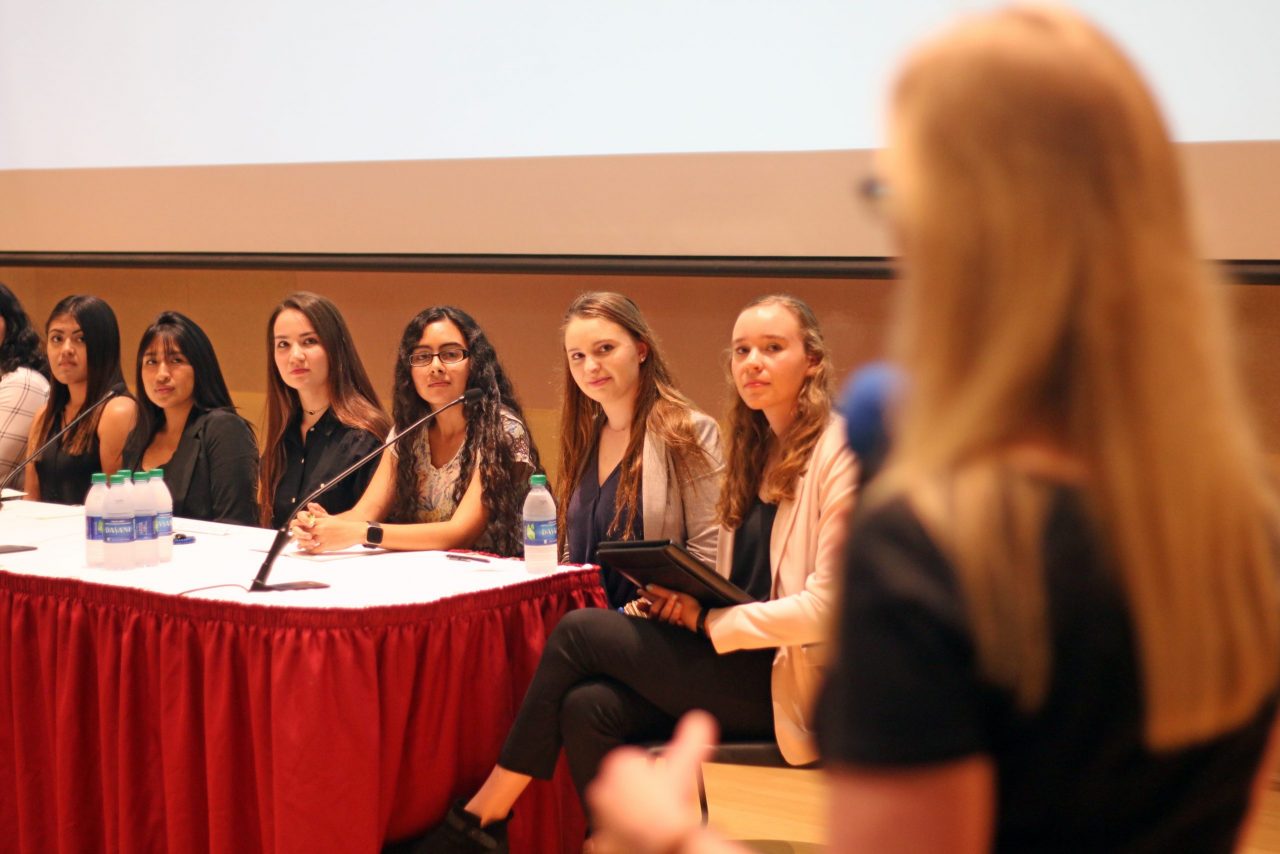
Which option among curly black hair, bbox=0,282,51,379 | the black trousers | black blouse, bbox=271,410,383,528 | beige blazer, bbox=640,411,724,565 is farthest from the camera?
curly black hair, bbox=0,282,51,379

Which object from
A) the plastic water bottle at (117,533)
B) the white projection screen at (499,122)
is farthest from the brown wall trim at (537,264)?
the plastic water bottle at (117,533)

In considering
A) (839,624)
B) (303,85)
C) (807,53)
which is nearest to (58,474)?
(303,85)

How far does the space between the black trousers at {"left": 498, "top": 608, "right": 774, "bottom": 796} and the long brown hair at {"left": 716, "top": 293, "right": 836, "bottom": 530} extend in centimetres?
30

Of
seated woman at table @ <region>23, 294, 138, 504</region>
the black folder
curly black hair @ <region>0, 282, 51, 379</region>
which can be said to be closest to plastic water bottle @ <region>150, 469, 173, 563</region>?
the black folder

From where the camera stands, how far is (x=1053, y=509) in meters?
0.57

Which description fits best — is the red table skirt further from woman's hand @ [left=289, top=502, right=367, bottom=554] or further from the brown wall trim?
the brown wall trim

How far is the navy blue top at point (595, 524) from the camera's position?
282cm

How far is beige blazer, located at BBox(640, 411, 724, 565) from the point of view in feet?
8.96

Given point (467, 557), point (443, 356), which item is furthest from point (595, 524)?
point (443, 356)

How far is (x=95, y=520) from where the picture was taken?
256cm

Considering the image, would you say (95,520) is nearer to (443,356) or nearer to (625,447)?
(443,356)

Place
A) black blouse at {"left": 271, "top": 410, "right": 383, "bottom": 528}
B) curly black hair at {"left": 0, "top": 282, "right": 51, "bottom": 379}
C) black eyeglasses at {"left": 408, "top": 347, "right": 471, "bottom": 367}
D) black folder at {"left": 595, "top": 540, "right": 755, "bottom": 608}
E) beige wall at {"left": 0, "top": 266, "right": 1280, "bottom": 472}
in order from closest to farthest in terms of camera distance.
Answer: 1. black folder at {"left": 595, "top": 540, "right": 755, "bottom": 608}
2. black eyeglasses at {"left": 408, "top": 347, "right": 471, "bottom": 367}
3. black blouse at {"left": 271, "top": 410, "right": 383, "bottom": 528}
4. beige wall at {"left": 0, "top": 266, "right": 1280, "bottom": 472}
5. curly black hair at {"left": 0, "top": 282, "right": 51, "bottom": 379}

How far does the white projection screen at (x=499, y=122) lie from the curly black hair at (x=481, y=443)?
83cm

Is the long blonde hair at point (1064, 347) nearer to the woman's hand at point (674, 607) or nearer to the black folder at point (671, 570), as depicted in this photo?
the black folder at point (671, 570)
